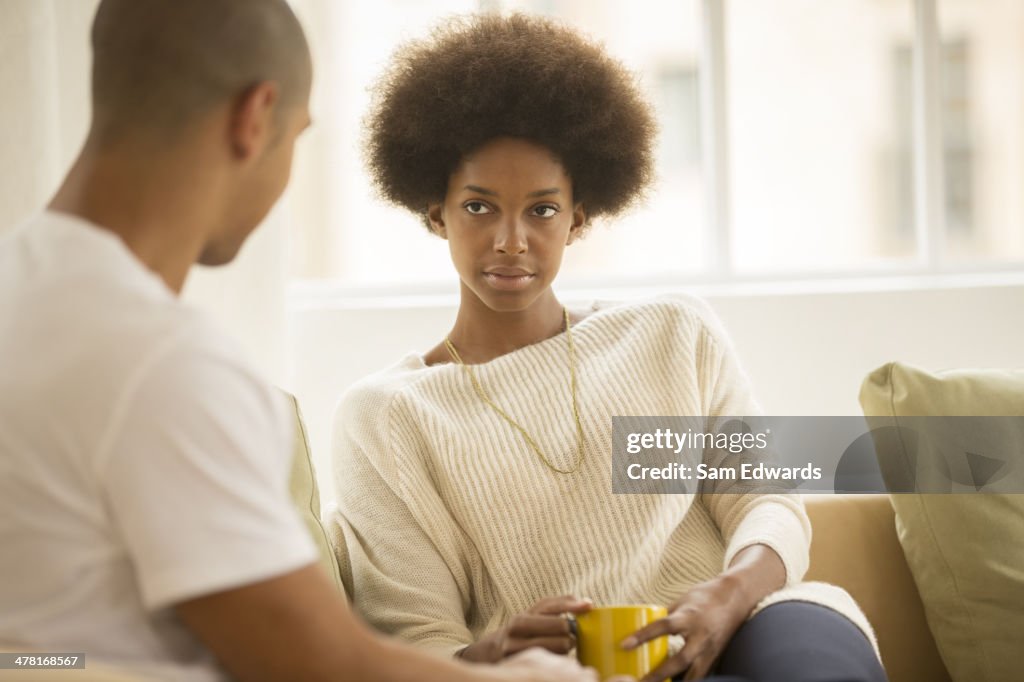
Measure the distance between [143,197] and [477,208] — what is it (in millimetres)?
1016

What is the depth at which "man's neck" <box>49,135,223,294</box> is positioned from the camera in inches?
39.3

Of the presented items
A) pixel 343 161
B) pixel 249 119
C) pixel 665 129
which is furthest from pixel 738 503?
pixel 343 161

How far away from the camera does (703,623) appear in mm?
1559

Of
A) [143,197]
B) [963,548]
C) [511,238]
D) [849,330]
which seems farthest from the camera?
[849,330]

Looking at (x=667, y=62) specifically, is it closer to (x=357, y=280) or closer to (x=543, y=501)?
(x=357, y=280)

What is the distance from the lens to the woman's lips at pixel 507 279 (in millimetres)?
1941

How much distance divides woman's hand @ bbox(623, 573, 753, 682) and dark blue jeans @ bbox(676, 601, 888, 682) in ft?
0.11

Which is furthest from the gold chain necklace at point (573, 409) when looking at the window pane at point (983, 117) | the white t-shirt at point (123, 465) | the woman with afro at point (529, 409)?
the window pane at point (983, 117)

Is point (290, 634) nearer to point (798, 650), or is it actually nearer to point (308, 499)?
point (798, 650)

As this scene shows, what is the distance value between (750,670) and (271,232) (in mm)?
1843

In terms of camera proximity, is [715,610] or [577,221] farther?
[577,221]

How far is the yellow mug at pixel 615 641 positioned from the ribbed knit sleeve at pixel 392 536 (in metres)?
0.34

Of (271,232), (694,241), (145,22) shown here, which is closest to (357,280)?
(271,232)

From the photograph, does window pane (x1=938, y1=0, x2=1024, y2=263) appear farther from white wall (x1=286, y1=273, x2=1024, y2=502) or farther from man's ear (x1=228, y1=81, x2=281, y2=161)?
man's ear (x1=228, y1=81, x2=281, y2=161)
